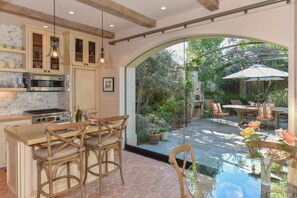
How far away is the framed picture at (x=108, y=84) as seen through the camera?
5.14m

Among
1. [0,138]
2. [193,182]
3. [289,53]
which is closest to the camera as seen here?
[193,182]

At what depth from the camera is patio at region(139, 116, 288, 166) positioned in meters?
3.74

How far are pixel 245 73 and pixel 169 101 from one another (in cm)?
169

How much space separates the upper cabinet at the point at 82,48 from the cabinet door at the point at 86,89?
0.67ft

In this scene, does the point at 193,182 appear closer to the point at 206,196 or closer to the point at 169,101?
the point at 206,196

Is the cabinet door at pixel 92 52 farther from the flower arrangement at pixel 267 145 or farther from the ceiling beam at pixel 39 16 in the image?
the flower arrangement at pixel 267 145

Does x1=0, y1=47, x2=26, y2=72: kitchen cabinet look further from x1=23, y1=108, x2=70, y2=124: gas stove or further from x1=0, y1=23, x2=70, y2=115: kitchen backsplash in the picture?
x1=23, y1=108, x2=70, y2=124: gas stove

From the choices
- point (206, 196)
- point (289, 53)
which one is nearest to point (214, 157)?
point (206, 196)

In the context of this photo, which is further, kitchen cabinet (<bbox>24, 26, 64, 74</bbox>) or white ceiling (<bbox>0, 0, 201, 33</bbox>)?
kitchen cabinet (<bbox>24, 26, 64, 74</bbox>)

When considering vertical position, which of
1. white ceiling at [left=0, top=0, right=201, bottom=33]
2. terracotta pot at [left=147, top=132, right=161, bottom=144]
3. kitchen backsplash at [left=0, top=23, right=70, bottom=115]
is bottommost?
terracotta pot at [left=147, top=132, right=161, bottom=144]

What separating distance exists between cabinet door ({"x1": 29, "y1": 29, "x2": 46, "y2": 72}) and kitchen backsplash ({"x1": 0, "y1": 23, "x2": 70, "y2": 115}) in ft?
1.37

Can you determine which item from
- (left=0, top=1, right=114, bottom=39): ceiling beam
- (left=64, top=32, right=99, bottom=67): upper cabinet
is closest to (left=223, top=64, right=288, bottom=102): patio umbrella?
(left=64, top=32, right=99, bottom=67): upper cabinet

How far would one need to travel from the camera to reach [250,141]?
1824 millimetres

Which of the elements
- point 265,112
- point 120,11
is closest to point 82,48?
point 120,11
